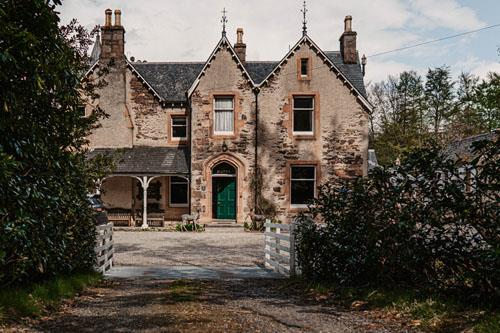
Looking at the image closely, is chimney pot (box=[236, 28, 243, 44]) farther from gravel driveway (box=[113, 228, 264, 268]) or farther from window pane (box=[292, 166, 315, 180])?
A: gravel driveway (box=[113, 228, 264, 268])

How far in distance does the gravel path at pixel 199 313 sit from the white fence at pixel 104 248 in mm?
1466

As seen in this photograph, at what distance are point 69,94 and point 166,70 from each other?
23.7 metres

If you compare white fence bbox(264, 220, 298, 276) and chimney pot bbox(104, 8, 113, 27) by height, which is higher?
chimney pot bbox(104, 8, 113, 27)

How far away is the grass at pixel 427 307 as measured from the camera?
17.9 ft

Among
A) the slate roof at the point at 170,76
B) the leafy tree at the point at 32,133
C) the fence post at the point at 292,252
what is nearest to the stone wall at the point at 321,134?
the slate roof at the point at 170,76

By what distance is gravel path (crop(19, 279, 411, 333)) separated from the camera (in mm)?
5773

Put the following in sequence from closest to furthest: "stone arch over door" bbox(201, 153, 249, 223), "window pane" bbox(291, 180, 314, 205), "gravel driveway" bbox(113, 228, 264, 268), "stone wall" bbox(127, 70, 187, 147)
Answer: "gravel driveway" bbox(113, 228, 264, 268), "stone arch over door" bbox(201, 153, 249, 223), "window pane" bbox(291, 180, 314, 205), "stone wall" bbox(127, 70, 187, 147)

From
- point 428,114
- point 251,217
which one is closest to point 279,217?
point 251,217

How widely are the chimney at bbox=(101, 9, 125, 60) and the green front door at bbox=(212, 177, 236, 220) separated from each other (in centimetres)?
899

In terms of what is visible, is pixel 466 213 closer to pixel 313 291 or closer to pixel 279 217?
pixel 313 291

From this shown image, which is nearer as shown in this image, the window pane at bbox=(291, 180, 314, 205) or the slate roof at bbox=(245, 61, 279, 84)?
the window pane at bbox=(291, 180, 314, 205)

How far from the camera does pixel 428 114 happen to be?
54906 millimetres

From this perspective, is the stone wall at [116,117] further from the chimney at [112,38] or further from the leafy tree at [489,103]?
the leafy tree at [489,103]

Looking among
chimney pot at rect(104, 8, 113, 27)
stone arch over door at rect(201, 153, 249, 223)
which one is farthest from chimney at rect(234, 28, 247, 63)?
stone arch over door at rect(201, 153, 249, 223)
